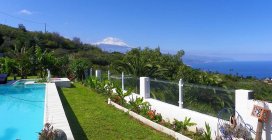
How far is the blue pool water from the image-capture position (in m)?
9.44

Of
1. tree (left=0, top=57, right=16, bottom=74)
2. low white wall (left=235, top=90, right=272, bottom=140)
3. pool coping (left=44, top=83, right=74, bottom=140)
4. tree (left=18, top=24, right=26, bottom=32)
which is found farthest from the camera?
tree (left=18, top=24, right=26, bottom=32)

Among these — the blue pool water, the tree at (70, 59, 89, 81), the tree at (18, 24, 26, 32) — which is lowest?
the blue pool water

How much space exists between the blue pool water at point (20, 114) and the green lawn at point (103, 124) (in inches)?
47.4

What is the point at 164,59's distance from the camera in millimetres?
18734

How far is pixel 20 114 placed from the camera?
12.7 meters

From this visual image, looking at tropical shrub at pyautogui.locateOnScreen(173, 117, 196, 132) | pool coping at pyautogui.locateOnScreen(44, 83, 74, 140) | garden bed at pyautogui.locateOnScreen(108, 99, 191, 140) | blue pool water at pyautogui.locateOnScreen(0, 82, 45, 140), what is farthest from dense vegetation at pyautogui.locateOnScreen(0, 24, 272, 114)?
blue pool water at pyautogui.locateOnScreen(0, 82, 45, 140)

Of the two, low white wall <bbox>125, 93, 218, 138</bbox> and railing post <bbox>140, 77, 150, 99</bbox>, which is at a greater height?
railing post <bbox>140, 77, 150, 99</bbox>

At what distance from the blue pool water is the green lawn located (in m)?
1.20

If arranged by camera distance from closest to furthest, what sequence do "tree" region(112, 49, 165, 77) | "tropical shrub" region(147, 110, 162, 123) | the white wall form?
the white wall, "tropical shrub" region(147, 110, 162, 123), "tree" region(112, 49, 165, 77)

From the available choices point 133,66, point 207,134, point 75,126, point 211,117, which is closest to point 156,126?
point 211,117

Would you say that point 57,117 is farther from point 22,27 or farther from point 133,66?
point 22,27

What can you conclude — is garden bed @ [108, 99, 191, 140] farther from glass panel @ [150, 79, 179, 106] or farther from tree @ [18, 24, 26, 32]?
tree @ [18, 24, 26, 32]

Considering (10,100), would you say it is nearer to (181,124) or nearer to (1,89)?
(1,89)

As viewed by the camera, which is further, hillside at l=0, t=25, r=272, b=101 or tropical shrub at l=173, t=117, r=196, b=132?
hillside at l=0, t=25, r=272, b=101
